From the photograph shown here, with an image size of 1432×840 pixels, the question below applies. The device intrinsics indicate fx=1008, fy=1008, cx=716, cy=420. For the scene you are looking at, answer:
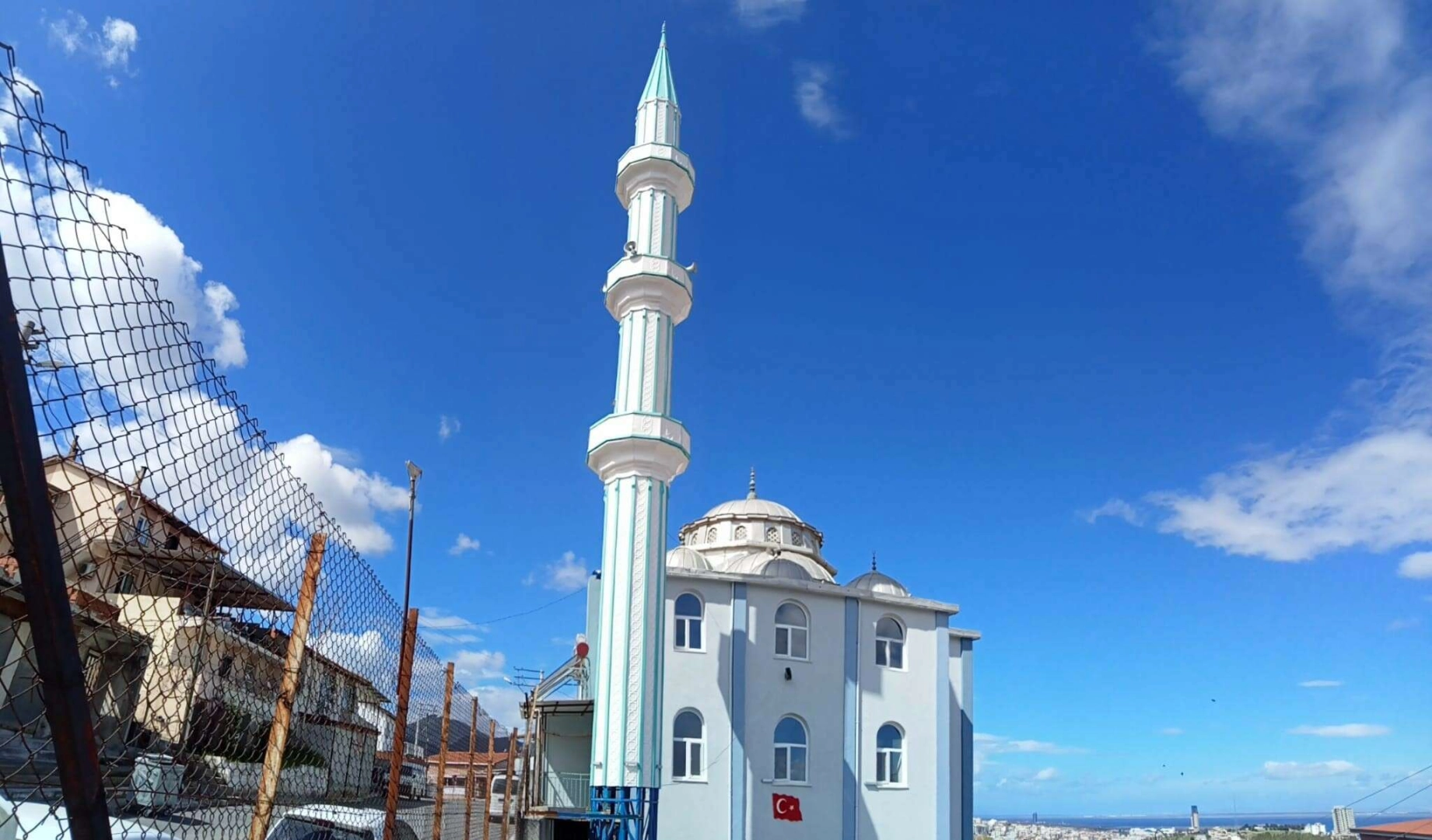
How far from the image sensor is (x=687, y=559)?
23.7 metres

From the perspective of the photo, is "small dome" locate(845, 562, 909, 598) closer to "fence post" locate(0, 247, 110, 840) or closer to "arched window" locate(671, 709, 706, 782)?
"arched window" locate(671, 709, 706, 782)

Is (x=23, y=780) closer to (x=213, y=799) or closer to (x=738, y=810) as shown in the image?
(x=213, y=799)

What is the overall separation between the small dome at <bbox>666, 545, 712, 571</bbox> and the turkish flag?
518 centimetres

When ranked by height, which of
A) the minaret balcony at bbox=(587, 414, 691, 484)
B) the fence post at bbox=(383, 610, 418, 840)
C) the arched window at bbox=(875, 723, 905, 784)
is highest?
the minaret balcony at bbox=(587, 414, 691, 484)

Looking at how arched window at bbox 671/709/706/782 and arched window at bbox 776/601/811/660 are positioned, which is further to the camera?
arched window at bbox 776/601/811/660

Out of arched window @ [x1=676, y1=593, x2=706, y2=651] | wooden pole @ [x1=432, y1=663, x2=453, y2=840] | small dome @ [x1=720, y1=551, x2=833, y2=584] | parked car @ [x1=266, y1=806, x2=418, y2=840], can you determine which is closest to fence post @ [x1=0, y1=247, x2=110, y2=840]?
parked car @ [x1=266, y1=806, x2=418, y2=840]

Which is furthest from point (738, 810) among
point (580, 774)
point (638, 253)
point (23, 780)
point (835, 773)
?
point (23, 780)

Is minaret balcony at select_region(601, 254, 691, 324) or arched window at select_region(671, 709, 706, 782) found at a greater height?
minaret balcony at select_region(601, 254, 691, 324)

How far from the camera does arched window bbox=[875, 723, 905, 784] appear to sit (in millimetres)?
21609

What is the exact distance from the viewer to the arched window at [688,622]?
2044 cm

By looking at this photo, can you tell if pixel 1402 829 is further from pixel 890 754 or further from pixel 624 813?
pixel 624 813

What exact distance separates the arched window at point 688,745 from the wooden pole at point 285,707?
1579 cm

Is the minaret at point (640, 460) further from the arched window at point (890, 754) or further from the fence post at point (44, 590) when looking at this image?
the fence post at point (44, 590)

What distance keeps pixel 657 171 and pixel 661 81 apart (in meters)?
2.87
